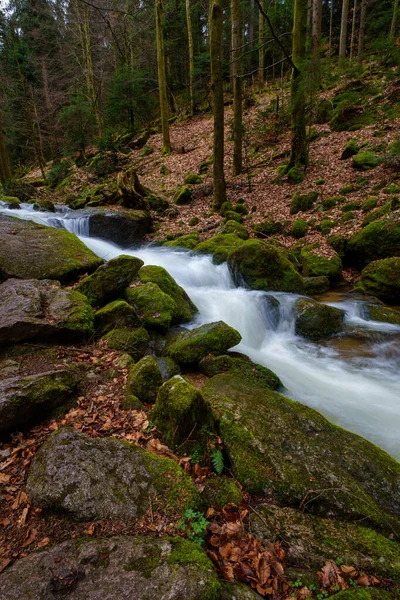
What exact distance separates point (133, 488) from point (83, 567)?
1.90 feet

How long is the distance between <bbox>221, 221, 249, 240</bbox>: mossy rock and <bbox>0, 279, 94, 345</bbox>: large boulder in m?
7.01

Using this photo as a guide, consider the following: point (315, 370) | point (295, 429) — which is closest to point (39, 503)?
point (295, 429)

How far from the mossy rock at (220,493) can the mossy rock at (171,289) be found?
402 centimetres

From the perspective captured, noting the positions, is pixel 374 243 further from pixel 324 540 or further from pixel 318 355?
pixel 324 540

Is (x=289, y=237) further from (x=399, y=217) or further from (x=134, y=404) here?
(x=134, y=404)

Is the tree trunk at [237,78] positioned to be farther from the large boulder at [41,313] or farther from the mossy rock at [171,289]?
the large boulder at [41,313]

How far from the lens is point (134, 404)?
347 centimetres

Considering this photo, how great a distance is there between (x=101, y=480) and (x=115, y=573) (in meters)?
0.65

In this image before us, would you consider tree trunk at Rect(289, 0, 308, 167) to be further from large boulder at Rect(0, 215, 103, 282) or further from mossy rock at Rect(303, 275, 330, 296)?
large boulder at Rect(0, 215, 103, 282)

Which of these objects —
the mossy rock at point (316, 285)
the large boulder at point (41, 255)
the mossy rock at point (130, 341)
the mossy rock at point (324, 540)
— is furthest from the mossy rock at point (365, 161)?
the mossy rock at point (324, 540)

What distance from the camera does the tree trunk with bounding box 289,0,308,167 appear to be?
1127cm

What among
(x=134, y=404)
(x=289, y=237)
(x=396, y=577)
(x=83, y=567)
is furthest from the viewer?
(x=289, y=237)

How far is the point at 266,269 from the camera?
27.6ft

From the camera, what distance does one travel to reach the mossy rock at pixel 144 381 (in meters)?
3.70
